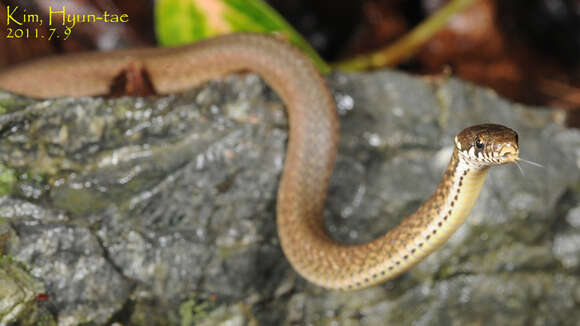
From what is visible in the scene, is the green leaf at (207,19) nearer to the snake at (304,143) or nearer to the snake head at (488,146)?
the snake at (304,143)

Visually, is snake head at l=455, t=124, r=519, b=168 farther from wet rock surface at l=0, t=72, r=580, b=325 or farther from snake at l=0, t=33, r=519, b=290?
wet rock surface at l=0, t=72, r=580, b=325

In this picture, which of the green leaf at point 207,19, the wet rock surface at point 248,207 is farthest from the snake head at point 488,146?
the green leaf at point 207,19

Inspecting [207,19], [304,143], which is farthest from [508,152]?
[207,19]

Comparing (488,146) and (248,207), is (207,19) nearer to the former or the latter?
(248,207)

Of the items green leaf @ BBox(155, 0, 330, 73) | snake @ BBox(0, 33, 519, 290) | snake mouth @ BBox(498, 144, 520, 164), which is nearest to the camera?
snake mouth @ BBox(498, 144, 520, 164)

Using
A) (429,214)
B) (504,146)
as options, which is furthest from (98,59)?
(504,146)

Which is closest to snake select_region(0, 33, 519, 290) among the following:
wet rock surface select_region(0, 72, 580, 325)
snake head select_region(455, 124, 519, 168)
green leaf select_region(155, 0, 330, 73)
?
snake head select_region(455, 124, 519, 168)

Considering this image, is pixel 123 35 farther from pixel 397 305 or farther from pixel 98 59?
pixel 397 305
